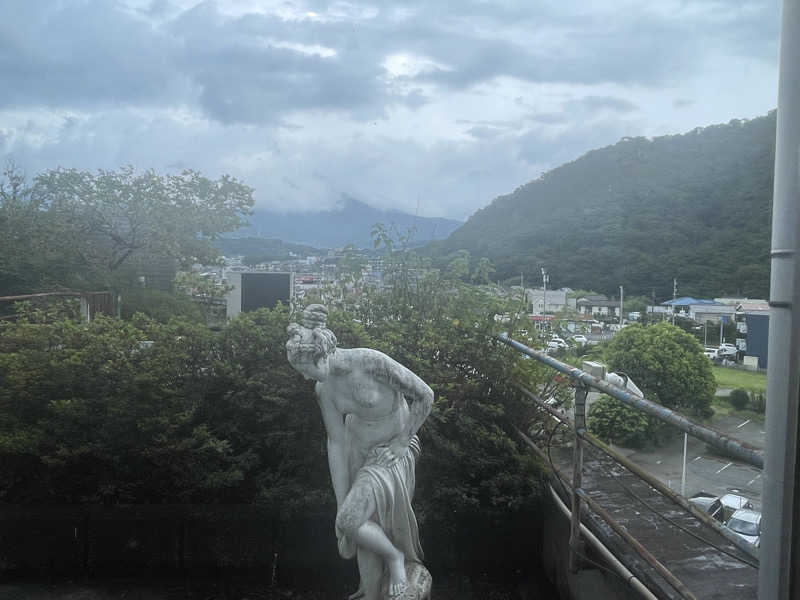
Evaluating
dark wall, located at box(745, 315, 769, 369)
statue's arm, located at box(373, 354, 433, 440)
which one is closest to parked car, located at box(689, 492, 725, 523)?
dark wall, located at box(745, 315, 769, 369)

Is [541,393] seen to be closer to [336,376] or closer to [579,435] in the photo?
[579,435]

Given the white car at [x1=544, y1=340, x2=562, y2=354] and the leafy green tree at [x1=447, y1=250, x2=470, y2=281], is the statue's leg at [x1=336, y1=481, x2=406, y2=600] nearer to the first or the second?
the white car at [x1=544, y1=340, x2=562, y2=354]

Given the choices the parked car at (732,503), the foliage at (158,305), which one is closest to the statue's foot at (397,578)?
the parked car at (732,503)

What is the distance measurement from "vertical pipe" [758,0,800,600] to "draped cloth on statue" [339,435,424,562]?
135cm

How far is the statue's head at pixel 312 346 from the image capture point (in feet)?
7.27

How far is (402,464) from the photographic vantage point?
2.39 m

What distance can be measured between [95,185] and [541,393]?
13.0 feet

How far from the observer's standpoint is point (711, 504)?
2053 mm

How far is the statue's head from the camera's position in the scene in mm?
2215

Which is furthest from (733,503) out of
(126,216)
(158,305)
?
(126,216)

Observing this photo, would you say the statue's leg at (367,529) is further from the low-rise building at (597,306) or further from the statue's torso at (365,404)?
the low-rise building at (597,306)

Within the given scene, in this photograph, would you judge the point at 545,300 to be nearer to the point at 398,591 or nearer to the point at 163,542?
the point at 398,591

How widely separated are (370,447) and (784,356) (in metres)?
1.54

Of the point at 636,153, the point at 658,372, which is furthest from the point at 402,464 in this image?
the point at 636,153
